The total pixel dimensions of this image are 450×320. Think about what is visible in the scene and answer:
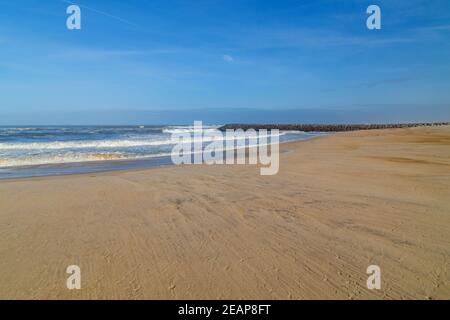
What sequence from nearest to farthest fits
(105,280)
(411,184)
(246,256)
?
(105,280)
(246,256)
(411,184)

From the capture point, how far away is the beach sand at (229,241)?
3.32m

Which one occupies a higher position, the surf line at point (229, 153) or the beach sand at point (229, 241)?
the surf line at point (229, 153)

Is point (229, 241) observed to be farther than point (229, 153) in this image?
No

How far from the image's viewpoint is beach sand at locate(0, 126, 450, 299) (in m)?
3.32

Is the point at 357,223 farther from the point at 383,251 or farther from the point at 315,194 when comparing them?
the point at 315,194

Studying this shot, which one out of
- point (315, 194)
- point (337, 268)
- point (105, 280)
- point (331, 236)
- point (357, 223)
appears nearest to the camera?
point (105, 280)

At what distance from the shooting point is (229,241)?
14.9 feet

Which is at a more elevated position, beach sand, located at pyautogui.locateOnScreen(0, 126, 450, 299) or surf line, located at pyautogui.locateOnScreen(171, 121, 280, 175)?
surf line, located at pyautogui.locateOnScreen(171, 121, 280, 175)

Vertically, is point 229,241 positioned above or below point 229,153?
below

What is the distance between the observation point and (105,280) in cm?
345

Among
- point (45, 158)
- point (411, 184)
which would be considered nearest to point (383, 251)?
point (411, 184)

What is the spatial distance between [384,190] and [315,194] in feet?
6.02

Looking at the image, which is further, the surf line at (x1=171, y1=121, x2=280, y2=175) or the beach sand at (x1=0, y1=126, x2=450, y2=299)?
the surf line at (x1=171, y1=121, x2=280, y2=175)

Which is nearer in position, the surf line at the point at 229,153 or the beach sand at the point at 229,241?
the beach sand at the point at 229,241
